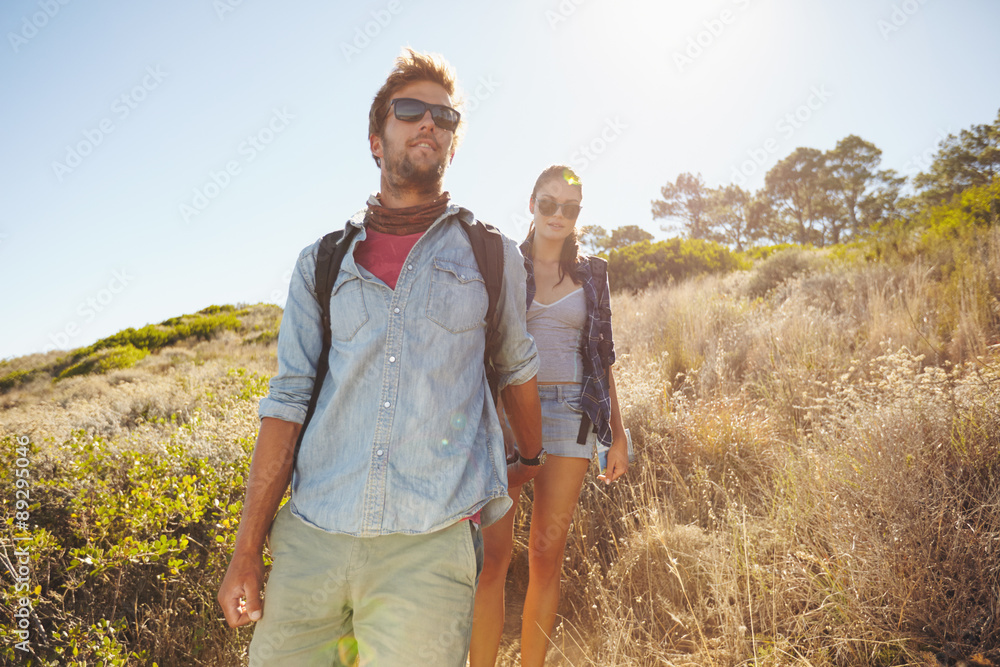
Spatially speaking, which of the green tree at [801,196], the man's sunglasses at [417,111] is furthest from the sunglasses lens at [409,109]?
the green tree at [801,196]

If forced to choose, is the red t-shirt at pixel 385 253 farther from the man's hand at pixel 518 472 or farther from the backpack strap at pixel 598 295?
the backpack strap at pixel 598 295

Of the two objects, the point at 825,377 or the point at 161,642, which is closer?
the point at 161,642

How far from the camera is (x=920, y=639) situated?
2246 mm

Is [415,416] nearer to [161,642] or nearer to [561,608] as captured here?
[161,642]

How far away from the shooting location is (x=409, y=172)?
177cm

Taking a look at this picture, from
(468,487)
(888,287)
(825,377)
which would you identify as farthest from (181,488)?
(888,287)

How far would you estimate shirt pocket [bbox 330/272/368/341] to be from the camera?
1.56 meters

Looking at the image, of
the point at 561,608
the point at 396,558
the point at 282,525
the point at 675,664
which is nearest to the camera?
the point at 396,558

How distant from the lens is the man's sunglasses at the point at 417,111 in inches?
70.3

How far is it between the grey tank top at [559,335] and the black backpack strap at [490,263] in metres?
0.86

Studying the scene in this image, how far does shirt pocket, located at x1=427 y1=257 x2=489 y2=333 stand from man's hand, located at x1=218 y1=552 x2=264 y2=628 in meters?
0.82

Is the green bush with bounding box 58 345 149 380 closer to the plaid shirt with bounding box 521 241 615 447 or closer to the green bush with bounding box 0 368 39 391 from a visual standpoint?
the green bush with bounding box 0 368 39 391

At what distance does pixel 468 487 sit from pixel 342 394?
453 mm

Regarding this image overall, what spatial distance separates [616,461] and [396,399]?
149 centimetres
